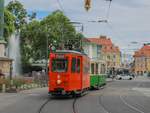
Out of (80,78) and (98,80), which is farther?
(98,80)

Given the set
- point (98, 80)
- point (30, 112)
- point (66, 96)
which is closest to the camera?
point (30, 112)

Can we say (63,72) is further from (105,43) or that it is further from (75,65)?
(105,43)

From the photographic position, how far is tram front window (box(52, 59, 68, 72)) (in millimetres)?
32594

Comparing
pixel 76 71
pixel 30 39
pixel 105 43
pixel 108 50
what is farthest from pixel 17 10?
pixel 108 50

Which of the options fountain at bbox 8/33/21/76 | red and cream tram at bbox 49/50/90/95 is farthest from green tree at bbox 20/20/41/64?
red and cream tram at bbox 49/50/90/95

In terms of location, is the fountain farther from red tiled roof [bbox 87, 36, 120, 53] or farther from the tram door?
red tiled roof [bbox 87, 36, 120, 53]

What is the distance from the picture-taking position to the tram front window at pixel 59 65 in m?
32.6

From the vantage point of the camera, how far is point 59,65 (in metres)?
32.8

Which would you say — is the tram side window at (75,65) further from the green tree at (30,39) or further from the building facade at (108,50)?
the building facade at (108,50)

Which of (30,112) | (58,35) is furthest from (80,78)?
(58,35)

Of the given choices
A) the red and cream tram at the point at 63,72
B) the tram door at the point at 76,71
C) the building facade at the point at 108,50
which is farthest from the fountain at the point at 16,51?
the building facade at the point at 108,50

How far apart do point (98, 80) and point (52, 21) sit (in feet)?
193

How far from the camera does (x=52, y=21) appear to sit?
10631 centimetres

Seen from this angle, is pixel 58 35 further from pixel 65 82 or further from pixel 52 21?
pixel 65 82
